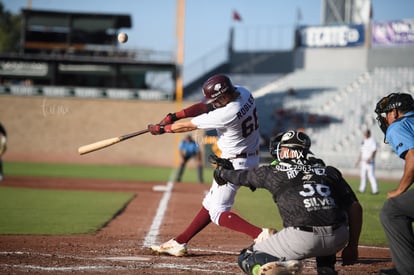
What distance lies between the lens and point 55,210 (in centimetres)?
1350

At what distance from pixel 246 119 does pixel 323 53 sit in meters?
35.7

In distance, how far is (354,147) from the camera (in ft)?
110

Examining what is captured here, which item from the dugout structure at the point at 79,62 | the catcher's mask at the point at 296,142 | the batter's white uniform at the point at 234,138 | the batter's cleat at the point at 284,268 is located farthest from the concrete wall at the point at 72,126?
the batter's cleat at the point at 284,268

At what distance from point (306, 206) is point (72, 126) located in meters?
34.6

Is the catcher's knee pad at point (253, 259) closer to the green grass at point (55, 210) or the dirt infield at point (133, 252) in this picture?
the dirt infield at point (133, 252)

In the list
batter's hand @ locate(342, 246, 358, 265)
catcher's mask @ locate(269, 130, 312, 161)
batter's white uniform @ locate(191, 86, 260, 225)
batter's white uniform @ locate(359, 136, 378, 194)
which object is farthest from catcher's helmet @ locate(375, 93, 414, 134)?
batter's white uniform @ locate(359, 136, 378, 194)

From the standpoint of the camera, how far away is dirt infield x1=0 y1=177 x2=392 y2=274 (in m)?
6.81

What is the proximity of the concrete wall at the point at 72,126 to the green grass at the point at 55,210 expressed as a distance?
65.2ft

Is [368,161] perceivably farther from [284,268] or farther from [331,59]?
[331,59]

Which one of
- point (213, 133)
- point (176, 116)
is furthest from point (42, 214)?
point (213, 133)

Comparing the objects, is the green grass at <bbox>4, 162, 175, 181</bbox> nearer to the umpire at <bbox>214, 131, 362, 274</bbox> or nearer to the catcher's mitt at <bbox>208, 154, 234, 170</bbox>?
the catcher's mitt at <bbox>208, 154, 234, 170</bbox>

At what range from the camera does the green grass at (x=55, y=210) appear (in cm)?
1056

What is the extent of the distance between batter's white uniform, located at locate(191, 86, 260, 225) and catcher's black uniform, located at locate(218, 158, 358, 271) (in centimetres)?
147

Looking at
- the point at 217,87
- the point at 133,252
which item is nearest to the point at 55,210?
the point at 133,252
